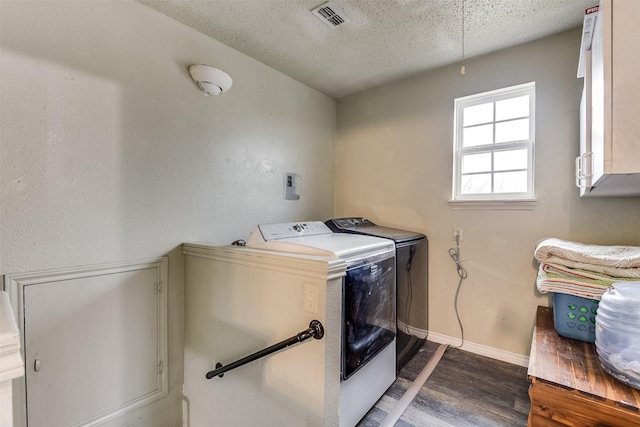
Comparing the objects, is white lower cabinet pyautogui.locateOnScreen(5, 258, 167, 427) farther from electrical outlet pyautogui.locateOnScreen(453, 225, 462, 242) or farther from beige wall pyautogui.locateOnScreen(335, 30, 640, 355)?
electrical outlet pyautogui.locateOnScreen(453, 225, 462, 242)

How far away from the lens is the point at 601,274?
1440 mm

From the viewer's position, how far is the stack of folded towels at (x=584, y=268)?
1.40 m

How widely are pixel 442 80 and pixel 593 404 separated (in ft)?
7.85

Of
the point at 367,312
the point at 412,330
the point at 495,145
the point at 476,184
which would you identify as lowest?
the point at 412,330

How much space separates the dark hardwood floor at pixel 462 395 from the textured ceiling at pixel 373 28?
245cm

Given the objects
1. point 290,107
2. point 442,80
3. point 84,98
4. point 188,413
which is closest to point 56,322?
point 188,413

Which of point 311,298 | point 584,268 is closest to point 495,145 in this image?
point 584,268

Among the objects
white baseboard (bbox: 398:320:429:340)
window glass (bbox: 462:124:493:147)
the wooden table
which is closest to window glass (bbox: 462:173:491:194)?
window glass (bbox: 462:124:493:147)

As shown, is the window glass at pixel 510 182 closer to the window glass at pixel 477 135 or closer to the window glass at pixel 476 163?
the window glass at pixel 476 163

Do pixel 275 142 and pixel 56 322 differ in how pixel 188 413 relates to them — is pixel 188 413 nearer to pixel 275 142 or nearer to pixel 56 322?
pixel 56 322

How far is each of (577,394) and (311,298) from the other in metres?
1.07

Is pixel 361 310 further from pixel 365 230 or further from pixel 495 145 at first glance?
pixel 495 145

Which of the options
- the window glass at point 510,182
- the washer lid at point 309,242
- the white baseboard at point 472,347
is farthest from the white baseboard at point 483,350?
the window glass at point 510,182

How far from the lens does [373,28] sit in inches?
78.8
